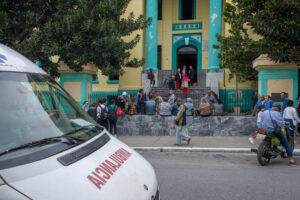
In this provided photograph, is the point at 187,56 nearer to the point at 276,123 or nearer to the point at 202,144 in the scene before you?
the point at 202,144

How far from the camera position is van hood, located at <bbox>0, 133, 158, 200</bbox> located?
61.1 inches

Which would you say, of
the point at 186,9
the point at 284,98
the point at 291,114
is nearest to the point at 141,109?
the point at 284,98

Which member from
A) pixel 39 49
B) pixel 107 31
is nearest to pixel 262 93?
pixel 107 31

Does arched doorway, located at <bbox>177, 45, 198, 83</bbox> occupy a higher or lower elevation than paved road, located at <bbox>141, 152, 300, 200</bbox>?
higher

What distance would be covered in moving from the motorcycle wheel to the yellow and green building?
9113 mm

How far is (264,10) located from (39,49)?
26.7ft

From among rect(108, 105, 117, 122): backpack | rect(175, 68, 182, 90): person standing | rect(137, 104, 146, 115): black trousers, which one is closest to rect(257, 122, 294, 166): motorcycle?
rect(108, 105, 117, 122): backpack

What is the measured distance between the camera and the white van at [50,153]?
159 cm

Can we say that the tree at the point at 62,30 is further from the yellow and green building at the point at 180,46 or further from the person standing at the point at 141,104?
the yellow and green building at the point at 180,46

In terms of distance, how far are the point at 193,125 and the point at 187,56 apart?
13.0 meters

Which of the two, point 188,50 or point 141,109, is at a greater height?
point 188,50

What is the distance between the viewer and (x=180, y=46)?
24.0 m

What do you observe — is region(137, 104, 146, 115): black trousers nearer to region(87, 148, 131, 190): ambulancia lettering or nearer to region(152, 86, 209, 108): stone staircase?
region(152, 86, 209, 108): stone staircase

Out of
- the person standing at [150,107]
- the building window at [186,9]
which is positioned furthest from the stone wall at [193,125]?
the building window at [186,9]
